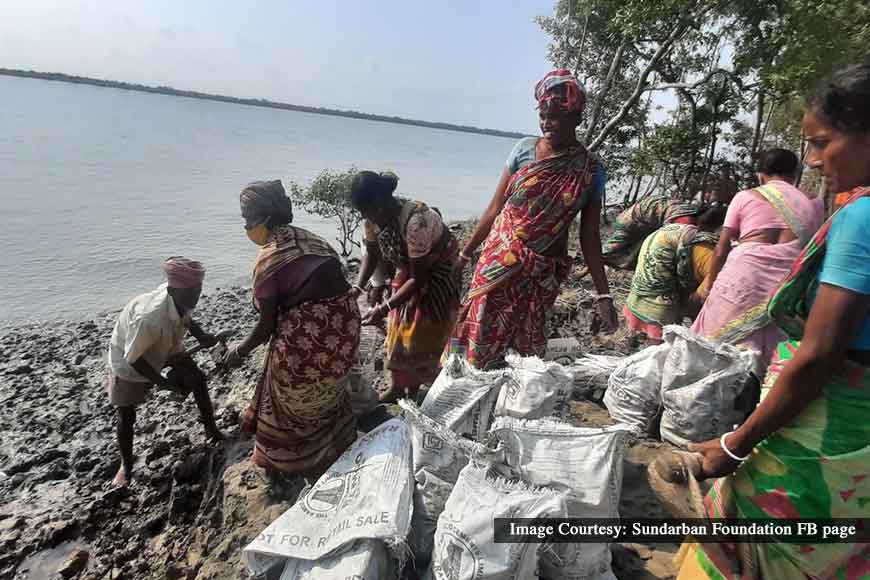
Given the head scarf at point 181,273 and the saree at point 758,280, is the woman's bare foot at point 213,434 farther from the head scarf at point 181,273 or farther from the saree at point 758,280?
the saree at point 758,280

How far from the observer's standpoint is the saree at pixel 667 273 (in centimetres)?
324

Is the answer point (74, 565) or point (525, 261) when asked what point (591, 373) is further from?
point (74, 565)

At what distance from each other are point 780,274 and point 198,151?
45.4 meters

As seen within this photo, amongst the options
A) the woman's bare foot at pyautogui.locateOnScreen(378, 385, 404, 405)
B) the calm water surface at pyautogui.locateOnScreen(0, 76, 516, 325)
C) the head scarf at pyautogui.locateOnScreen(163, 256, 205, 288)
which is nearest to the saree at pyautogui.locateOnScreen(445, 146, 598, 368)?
the woman's bare foot at pyautogui.locateOnScreen(378, 385, 404, 405)

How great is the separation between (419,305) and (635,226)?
7.06 feet

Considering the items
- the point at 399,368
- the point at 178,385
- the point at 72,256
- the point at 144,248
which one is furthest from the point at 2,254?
the point at 399,368

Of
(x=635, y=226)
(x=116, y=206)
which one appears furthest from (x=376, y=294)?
(x=116, y=206)

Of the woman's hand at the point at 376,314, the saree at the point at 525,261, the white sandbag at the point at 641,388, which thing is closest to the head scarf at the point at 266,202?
the woman's hand at the point at 376,314

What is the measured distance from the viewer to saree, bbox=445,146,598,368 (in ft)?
7.63

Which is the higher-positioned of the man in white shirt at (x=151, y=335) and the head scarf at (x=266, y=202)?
the head scarf at (x=266, y=202)

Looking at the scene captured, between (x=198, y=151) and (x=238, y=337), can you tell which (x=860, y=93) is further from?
(x=198, y=151)

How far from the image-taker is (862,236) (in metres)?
0.97

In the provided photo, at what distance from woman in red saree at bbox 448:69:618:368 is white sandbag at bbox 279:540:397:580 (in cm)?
117

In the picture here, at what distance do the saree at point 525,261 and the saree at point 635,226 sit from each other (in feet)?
4.68
